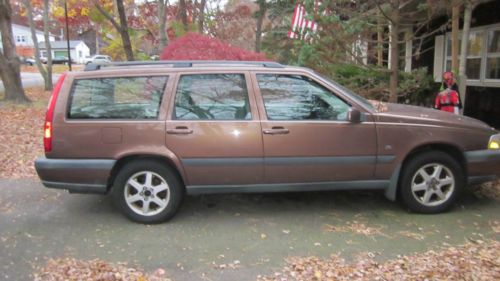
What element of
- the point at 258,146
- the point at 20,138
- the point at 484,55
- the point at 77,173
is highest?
the point at 484,55

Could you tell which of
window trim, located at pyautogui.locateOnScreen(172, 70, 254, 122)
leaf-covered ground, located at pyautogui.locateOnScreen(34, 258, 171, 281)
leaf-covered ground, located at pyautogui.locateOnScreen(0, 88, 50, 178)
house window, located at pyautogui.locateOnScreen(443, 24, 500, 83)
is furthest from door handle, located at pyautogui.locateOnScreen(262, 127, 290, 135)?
house window, located at pyautogui.locateOnScreen(443, 24, 500, 83)

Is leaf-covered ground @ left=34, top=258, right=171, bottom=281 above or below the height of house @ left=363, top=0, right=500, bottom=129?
below

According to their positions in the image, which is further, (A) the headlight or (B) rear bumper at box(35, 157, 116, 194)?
(A) the headlight

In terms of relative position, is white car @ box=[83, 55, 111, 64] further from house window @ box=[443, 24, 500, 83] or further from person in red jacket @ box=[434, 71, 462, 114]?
house window @ box=[443, 24, 500, 83]

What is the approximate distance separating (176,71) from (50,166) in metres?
1.59

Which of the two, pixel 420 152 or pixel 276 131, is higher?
pixel 276 131

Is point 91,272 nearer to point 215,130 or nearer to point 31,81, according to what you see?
point 215,130

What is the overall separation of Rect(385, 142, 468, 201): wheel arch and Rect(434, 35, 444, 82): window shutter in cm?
845

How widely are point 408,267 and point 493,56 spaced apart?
824 cm

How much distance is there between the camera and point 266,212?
505 cm

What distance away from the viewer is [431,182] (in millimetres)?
4836

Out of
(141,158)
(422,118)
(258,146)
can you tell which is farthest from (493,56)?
(141,158)

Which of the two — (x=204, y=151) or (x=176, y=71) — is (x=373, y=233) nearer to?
(x=204, y=151)

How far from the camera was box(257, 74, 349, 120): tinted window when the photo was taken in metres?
4.71
